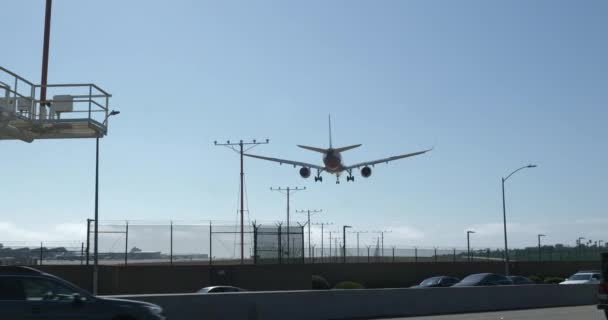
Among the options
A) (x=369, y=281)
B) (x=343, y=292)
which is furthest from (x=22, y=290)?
(x=369, y=281)

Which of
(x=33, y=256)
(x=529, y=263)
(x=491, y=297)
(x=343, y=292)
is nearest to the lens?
(x=343, y=292)

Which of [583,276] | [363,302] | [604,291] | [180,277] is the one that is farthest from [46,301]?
[583,276]

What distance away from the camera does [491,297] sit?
31.3m

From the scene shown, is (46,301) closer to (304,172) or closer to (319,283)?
(319,283)

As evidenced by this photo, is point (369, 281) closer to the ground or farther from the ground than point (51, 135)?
closer to the ground

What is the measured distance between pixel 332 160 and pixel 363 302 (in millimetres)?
27618

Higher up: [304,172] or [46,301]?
[304,172]

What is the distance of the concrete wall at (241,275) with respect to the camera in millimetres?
38438

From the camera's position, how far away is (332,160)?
54.0 metres

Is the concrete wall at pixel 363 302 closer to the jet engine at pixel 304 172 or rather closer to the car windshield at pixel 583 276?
the car windshield at pixel 583 276

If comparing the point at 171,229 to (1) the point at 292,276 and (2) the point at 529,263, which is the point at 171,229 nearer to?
(1) the point at 292,276

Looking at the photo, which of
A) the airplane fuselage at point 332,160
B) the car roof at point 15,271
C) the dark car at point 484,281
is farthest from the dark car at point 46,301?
the airplane fuselage at point 332,160

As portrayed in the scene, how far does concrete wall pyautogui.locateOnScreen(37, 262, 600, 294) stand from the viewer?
38438mm

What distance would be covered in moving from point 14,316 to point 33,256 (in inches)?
1168
